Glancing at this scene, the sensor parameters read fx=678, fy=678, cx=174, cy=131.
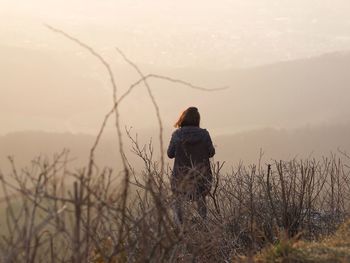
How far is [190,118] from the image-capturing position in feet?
25.3

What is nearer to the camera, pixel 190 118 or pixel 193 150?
pixel 190 118

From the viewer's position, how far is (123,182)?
3.15 m

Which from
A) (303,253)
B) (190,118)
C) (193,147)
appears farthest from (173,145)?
(303,253)

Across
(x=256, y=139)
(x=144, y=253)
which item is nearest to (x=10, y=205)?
(x=144, y=253)

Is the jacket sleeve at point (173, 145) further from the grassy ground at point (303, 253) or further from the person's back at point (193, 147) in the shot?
the grassy ground at point (303, 253)

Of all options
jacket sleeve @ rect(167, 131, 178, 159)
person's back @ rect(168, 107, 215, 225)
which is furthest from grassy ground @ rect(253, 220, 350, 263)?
jacket sleeve @ rect(167, 131, 178, 159)

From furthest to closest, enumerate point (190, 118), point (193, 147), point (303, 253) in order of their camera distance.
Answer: point (193, 147)
point (190, 118)
point (303, 253)

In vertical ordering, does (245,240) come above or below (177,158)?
below

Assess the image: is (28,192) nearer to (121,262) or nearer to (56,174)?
(56,174)

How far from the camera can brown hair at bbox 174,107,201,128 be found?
7.69m

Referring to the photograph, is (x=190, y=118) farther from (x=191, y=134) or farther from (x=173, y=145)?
(x=173, y=145)

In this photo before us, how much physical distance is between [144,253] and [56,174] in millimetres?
590

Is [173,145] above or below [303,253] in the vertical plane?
above

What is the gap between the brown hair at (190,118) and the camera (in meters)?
7.69
